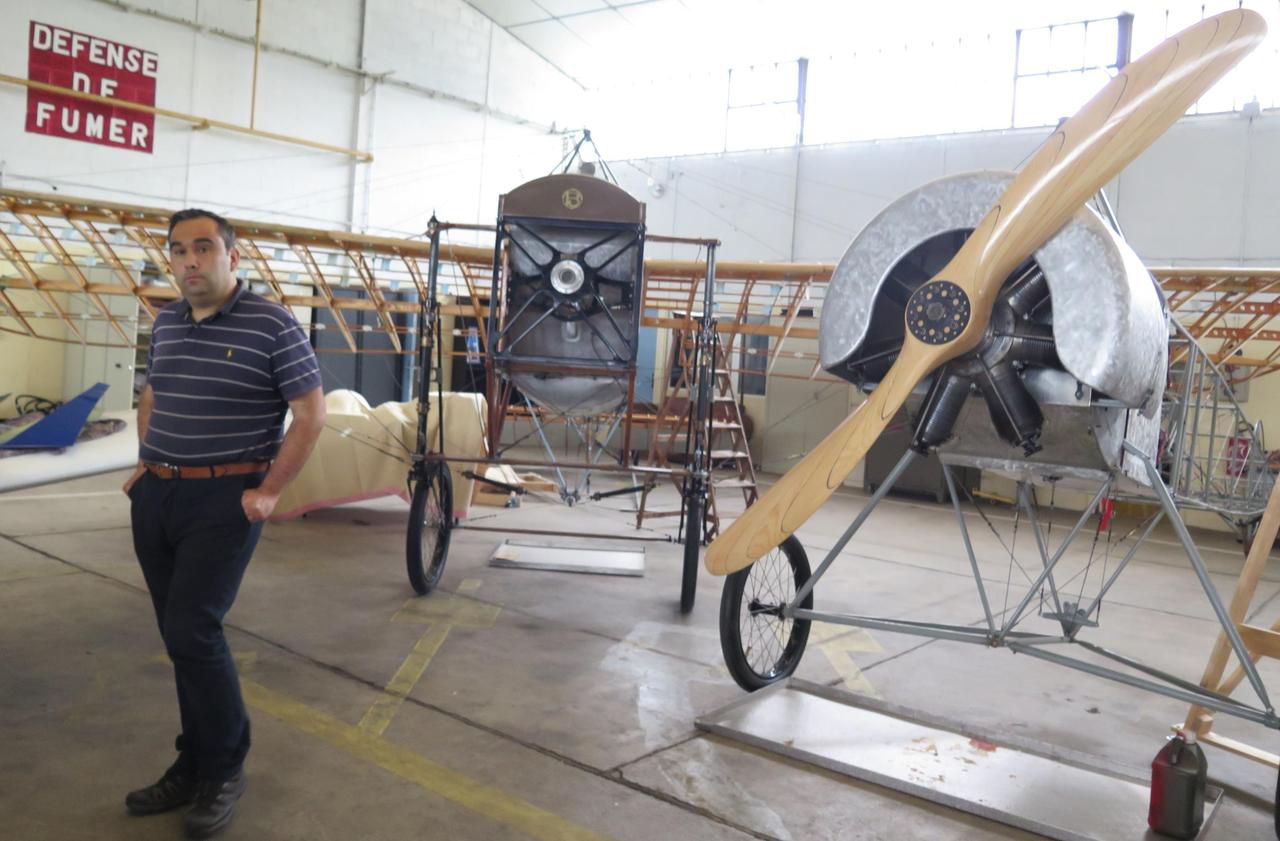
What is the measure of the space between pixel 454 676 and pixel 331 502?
4031 millimetres

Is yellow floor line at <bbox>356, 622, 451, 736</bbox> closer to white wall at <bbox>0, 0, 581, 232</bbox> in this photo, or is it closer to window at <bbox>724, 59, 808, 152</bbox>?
white wall at <bbox>0, 0, 581, 232</bbox>

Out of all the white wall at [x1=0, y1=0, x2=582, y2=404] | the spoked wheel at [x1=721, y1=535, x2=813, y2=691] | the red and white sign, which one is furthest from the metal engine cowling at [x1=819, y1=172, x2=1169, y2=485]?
the red and white sign

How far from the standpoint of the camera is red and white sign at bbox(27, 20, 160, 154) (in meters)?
13.2

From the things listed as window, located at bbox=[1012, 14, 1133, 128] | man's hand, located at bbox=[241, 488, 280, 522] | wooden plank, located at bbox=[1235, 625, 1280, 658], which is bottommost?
wooden plank, located at bbox=[1235, 625, 1280, 658]

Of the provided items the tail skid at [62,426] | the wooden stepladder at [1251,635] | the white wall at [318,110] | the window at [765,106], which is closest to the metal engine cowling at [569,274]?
the wooden stepladder at [1251,635]

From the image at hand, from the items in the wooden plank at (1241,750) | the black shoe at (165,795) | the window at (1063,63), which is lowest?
the black shoe at (165,795)

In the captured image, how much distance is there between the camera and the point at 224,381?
251 cm

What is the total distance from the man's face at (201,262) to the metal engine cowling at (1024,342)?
1.85 m

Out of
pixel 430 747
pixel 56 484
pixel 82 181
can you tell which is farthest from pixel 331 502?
pixel 82 181

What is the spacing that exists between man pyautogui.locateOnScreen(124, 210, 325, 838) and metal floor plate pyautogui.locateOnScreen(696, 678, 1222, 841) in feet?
5.53

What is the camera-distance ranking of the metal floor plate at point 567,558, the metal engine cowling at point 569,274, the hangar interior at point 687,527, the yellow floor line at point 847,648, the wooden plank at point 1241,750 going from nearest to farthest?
the hangar interior at point 687,527, the wooden plank at point 1241,750, the yellow floor line at point 847,648, the metal engine cowling at point 569,274, the metal floor plate at point 567,558

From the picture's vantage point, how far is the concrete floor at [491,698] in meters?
2.62

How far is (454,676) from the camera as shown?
3.84 meters

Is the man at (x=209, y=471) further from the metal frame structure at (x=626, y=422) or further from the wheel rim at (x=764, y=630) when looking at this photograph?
the metal frame structure at (x=626, y=422)
